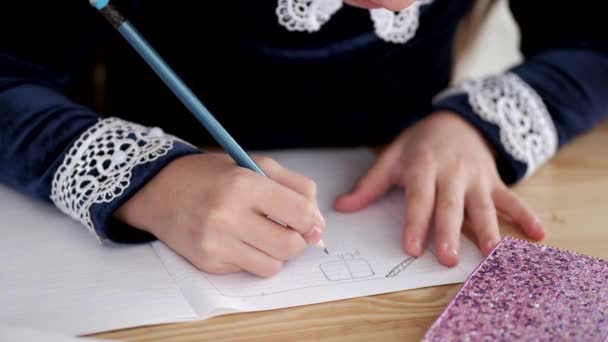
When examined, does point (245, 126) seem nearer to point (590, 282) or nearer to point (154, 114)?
point (154, 114)

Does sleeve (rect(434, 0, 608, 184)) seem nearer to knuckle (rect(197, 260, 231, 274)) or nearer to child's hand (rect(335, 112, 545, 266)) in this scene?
child's hand (rect(335, 112, 545, 266))

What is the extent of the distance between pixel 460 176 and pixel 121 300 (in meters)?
0.31

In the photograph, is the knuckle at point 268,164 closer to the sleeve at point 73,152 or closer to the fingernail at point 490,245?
the sleeve at point 73,152

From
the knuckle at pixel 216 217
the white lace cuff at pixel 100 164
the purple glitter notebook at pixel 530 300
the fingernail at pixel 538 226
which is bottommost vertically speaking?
the fingernail at pixel 538 226

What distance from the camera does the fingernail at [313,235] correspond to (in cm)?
48

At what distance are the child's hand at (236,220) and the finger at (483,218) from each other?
5.5 inches

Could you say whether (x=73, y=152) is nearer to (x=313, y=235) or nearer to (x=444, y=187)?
(x=313, y=235)

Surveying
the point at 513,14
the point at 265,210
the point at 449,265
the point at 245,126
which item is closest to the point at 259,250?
the point at 265,210

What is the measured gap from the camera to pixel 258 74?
0.69m

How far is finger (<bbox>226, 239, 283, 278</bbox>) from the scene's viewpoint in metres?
0.47

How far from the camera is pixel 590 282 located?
0.45m

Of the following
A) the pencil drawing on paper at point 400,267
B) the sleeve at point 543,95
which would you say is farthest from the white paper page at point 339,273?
the sleeve at point 543,95

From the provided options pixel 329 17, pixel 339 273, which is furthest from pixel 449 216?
pixel 329 17

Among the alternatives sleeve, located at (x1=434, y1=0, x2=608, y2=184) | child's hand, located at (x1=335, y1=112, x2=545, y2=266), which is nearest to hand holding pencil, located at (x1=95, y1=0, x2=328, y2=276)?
child's hand, located at (x1=335, y1=112, x2=545, y2=266)
